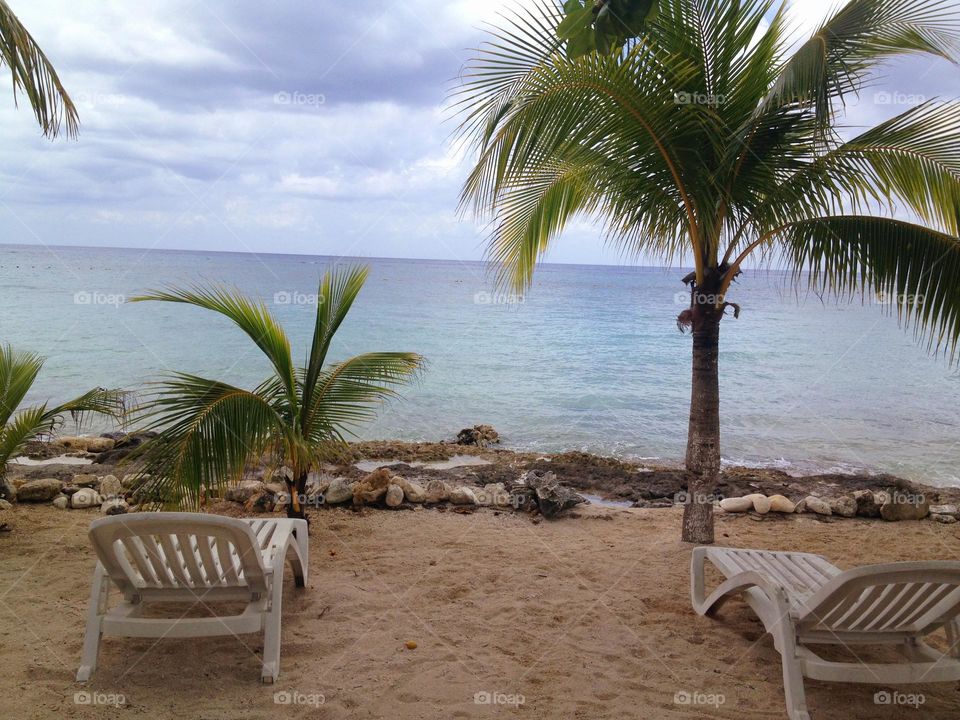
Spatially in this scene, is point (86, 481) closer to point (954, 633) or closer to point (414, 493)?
point (414, 493)

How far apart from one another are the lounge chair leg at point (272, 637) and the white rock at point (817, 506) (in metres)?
5.37

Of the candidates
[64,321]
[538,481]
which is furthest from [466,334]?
[538,481]

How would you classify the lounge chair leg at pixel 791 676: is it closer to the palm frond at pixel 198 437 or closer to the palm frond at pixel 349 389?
the palm frond at pixel 349 389

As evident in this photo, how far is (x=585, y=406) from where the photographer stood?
1566 centimetres

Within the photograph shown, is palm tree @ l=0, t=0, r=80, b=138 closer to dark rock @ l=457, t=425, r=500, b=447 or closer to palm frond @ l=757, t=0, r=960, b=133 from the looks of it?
palm frond @ l=757, t=0, r=960, b=133

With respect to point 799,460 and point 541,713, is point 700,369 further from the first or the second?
point 799,460

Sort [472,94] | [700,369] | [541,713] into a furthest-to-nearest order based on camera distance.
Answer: [700,369] → [472,94] → [541,713]

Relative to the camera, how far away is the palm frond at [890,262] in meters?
4.52

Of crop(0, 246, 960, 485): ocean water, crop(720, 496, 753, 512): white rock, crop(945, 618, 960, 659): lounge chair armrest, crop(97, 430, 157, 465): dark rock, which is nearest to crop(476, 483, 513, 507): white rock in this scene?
crop(720, 496, 753, 512): white rock

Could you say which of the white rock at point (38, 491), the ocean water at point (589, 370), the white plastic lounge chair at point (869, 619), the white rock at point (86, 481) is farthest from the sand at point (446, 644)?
the ocean water at point (589, 370)

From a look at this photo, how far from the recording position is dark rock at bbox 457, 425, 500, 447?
11664 mm

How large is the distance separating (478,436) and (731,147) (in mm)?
8010

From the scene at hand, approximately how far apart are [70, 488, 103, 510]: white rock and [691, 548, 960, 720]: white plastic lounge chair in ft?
18.9

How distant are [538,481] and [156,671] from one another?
383 cm
